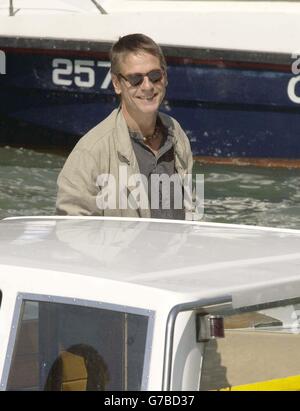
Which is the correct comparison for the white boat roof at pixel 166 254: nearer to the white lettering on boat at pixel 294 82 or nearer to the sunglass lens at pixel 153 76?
the sunglass lens at pixel 153 76

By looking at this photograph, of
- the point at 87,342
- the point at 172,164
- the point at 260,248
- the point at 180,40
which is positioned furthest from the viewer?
the point at 180,40

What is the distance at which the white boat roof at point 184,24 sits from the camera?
938 cm

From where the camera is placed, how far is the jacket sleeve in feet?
13.5

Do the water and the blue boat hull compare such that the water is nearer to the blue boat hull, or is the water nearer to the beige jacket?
the blue boat hull

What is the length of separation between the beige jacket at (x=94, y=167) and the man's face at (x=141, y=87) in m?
0.06

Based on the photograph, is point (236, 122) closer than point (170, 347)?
No

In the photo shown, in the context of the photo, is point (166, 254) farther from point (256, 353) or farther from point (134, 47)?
point (134, 47)

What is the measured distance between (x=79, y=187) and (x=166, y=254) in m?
1.10

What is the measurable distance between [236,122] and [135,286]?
7.33 metres

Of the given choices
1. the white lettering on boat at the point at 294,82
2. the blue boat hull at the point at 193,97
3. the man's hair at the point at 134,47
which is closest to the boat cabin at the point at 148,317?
the man's hair at the point at 134,47
